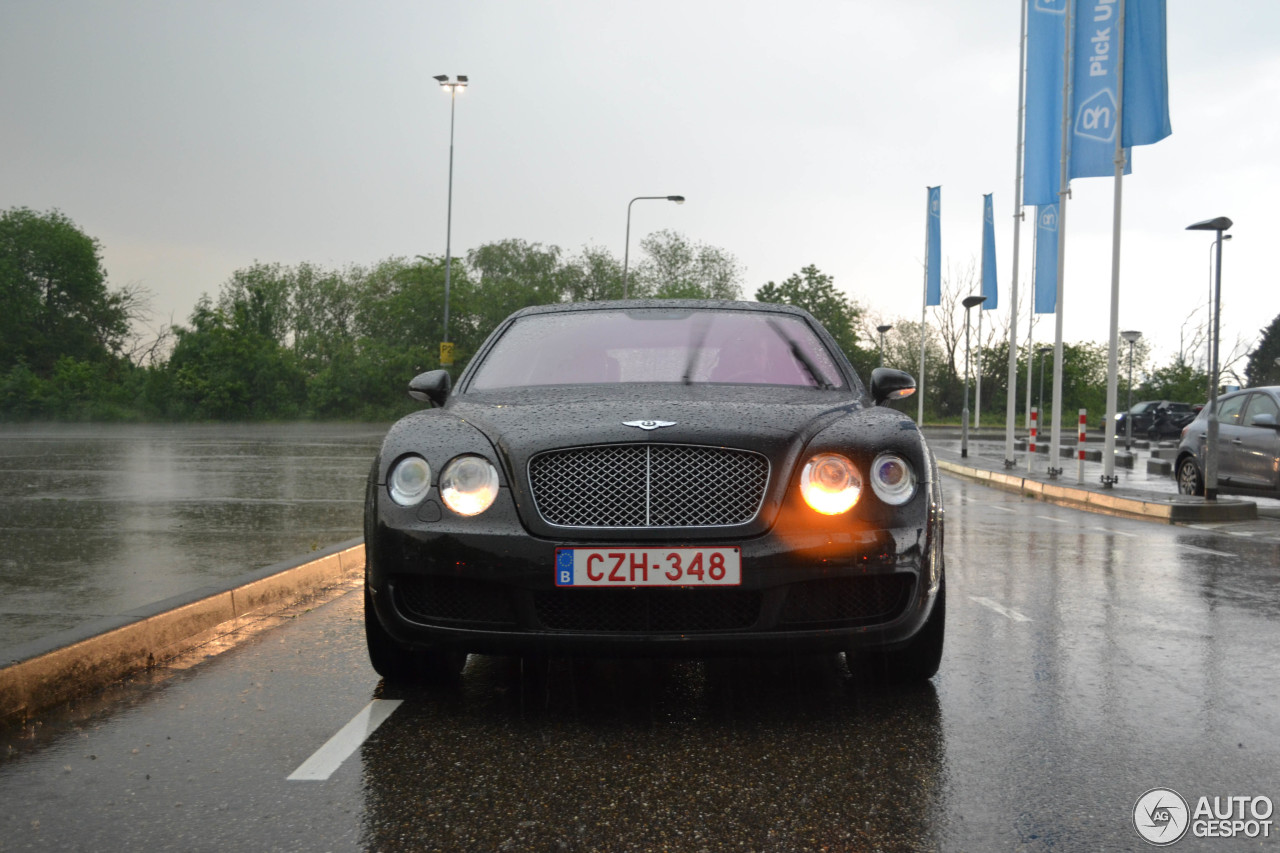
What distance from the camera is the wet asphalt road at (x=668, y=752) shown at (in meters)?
2.77

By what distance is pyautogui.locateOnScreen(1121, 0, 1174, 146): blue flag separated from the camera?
15.9 metres

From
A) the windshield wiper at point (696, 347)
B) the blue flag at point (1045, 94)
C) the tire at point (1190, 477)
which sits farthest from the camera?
the blue flag at point (1045, 94)

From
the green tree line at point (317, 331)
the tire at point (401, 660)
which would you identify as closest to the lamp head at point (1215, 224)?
the tire at point (401, 660)

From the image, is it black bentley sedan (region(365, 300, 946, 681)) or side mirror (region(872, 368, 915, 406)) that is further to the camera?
side mirror (region(872, 368, 915, 406))

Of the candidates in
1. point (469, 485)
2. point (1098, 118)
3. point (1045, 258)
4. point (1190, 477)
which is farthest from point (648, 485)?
point (1045, 258)

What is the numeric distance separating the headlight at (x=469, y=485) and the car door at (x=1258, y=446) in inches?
475

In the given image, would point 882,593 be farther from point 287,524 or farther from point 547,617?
point 287,524

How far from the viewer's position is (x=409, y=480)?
3758mm

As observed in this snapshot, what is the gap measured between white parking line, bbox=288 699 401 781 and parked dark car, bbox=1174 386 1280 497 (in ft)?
39.6

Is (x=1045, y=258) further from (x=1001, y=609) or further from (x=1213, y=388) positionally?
(x=1001, y=609)

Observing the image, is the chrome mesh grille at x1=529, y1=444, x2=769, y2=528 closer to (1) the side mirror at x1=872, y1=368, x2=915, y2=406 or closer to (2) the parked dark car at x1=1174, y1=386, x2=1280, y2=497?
(1) the side mirror at x1=872, y1=368, x2=915, y2=406

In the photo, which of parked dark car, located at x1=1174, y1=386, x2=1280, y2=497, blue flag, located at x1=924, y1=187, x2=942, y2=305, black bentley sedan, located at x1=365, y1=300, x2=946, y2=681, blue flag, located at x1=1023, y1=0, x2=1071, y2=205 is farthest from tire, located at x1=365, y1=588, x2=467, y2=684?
blue flag, located at x1=924, y1=187, x2=942, y2=305

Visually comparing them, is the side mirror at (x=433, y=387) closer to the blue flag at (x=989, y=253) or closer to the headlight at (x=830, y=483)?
the headlight at (x=830, y=483)

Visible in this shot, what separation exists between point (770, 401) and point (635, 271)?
72392 mm
